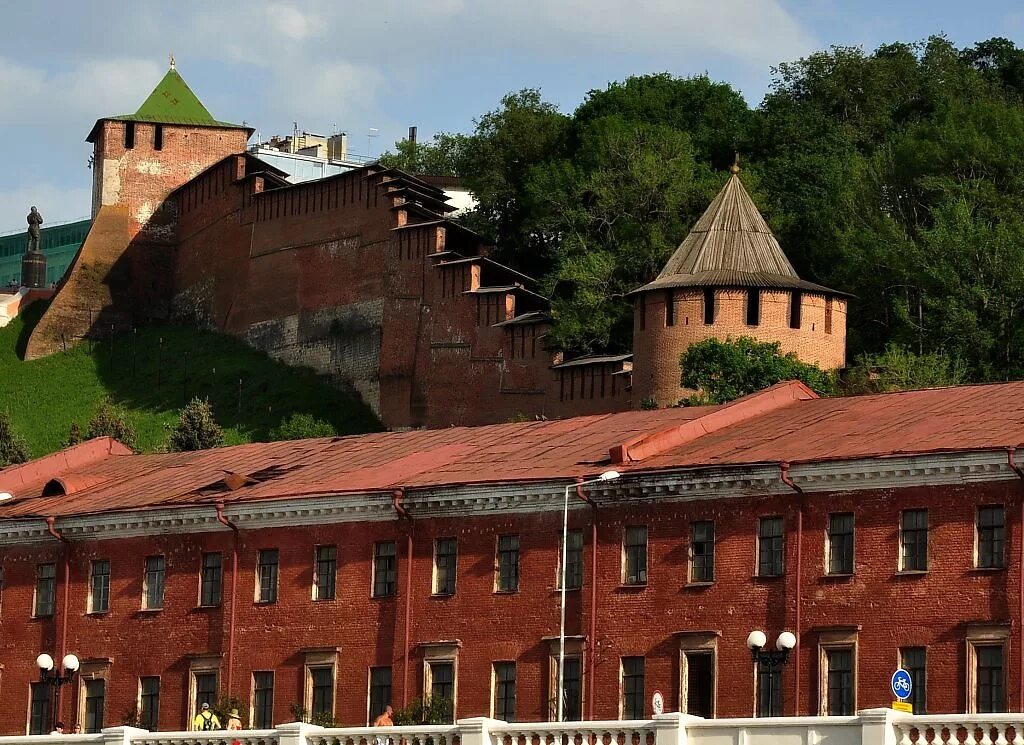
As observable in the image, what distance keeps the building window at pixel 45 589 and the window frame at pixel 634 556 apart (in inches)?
515

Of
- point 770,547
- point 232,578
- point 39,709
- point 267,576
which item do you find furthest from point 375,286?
point 770,547

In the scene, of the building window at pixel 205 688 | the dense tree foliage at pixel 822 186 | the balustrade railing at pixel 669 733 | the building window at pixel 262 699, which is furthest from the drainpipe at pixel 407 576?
the dense tree foliage at pixel 822 186

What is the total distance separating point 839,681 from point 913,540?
97.7 inches

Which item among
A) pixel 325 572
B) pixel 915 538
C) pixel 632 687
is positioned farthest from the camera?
pixel 325 572

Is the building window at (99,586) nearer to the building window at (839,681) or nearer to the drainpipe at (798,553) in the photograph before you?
the drainpipe at (798,553)

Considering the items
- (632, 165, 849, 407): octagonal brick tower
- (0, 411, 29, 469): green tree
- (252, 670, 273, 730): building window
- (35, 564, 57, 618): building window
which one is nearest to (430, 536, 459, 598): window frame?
(252, 670, 273, 730): building window

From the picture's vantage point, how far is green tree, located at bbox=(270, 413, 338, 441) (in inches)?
3489

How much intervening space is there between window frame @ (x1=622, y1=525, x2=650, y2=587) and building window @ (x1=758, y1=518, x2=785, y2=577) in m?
2.27

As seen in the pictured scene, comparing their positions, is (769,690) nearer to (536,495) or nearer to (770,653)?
(770,653)

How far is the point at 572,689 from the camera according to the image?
48.7 metres

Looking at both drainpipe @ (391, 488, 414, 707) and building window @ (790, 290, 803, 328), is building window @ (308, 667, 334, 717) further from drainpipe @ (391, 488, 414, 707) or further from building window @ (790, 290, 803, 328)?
building window @ (790, 290, 803, 328)

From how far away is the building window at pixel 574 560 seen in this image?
1935 inches

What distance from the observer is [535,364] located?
275 ft

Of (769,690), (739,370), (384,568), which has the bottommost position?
(769,690)
